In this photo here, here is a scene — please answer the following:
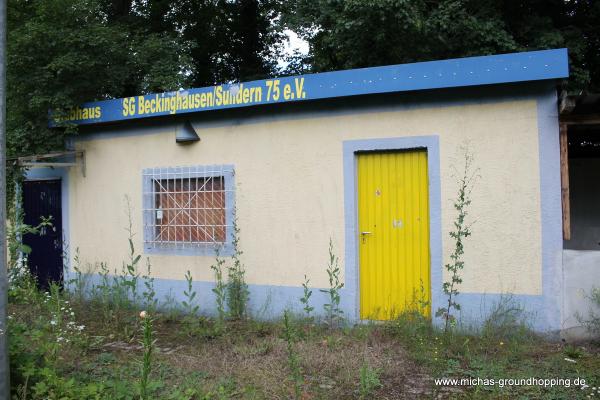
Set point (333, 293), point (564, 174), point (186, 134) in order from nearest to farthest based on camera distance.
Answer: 1. point (564, 174)
2. point (333, 293)
3. point (186, 134)

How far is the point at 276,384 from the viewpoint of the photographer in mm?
4605

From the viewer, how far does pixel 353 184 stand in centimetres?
662

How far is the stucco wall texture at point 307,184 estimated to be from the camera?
5902 millimetres

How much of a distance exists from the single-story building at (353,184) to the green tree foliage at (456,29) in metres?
4.59

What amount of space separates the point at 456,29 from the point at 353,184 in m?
5.82

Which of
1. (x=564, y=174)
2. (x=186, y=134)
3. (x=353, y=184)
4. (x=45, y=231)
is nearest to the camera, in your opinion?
(x=564, y=174)

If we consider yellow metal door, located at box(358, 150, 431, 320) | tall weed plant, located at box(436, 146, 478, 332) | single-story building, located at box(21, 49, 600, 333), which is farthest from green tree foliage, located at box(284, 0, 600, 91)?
tall weed plant, located at box(436, 146, 478, 332)

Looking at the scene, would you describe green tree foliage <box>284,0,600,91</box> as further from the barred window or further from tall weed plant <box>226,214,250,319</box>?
tall weed plant <box>226,214,250,319</box>

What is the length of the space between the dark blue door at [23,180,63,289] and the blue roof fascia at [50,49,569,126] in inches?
66.5

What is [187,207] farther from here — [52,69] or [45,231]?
[52,69]

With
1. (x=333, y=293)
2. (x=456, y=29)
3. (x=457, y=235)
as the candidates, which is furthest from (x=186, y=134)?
(x=456, y=29)

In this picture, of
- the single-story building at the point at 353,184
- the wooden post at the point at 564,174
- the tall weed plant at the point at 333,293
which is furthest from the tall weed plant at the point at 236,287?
the wooden post at the point at 564,174

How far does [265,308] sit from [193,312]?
88 cm

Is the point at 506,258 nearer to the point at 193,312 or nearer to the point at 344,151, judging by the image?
the point at 344,151
